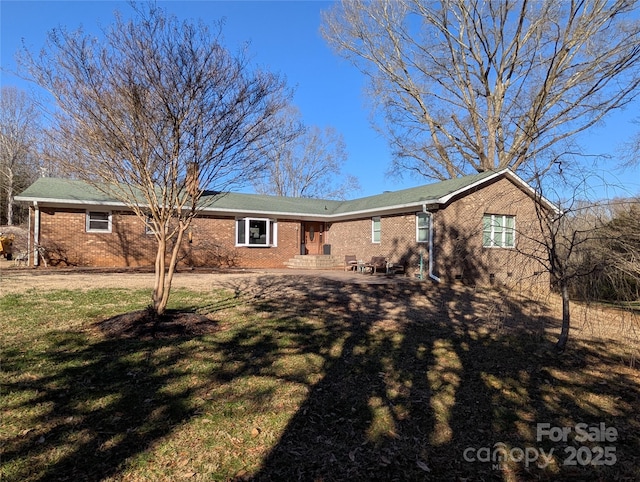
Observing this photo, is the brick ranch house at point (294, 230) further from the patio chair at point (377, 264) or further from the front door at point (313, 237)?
the front door at point (313, 237)

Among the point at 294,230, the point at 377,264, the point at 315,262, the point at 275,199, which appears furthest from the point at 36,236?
the point at 377,264

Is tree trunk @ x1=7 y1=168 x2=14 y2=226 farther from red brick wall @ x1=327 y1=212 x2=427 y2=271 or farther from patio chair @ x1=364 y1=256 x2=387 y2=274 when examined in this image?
patio chair @ x1=364 y1=256 x2=387 y2=274

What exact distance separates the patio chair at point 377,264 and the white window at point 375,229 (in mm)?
1233

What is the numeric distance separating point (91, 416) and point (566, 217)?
6033 millimetres

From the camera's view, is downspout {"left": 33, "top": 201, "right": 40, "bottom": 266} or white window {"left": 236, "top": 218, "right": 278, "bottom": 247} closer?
downspout {"left": 33, "top": 201, "right": 40, "bottom": 266}

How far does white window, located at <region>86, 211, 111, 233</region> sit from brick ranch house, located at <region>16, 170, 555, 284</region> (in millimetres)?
37

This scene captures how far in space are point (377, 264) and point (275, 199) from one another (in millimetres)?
8350

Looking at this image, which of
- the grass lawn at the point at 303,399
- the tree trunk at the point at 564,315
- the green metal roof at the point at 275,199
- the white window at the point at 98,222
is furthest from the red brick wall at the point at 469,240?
the white window at the point at 98,222

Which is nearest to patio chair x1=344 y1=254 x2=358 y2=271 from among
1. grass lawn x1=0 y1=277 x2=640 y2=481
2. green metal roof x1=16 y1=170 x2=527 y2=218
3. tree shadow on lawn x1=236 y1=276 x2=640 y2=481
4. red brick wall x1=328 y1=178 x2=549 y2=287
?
red brick wall x1=328 y1=178 x2=549 y2=287

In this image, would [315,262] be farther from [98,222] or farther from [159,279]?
[159,279]

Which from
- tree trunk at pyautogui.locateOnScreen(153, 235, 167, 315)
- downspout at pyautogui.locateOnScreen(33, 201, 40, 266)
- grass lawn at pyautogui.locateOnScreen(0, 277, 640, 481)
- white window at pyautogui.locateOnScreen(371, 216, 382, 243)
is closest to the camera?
grass lawn at pyautogui.locateOnScreen(0, 277, 640, 481)

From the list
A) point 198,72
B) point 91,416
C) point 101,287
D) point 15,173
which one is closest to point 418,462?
point 91,416

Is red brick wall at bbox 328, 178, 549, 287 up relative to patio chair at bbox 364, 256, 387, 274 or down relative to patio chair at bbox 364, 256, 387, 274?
up

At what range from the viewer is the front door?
870 inches
